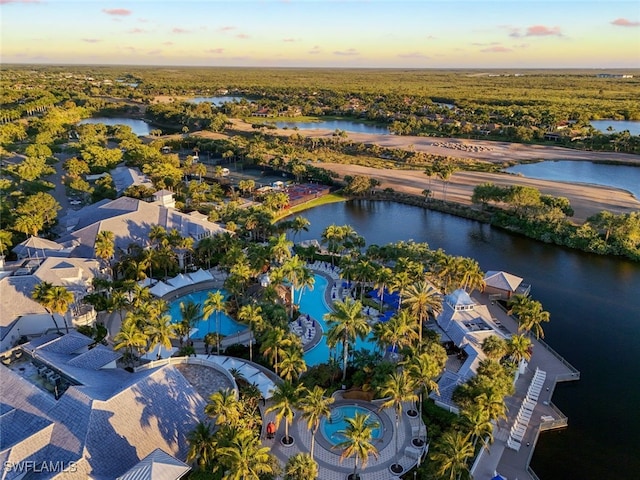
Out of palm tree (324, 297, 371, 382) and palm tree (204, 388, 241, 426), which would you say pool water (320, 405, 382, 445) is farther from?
palm tree (204, 388, 241, 426)

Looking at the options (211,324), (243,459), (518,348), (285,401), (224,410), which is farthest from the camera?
(211,324)

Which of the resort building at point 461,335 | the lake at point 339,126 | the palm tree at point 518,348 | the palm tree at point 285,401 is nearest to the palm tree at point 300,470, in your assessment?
the palm tree at point 285,401

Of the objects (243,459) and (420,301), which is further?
(420,301)

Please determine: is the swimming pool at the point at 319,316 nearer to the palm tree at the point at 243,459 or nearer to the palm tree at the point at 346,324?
the palm tree at the point at 346,324

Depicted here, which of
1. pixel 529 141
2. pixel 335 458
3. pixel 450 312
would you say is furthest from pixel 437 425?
pixel 529 141

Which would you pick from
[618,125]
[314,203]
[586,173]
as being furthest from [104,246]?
[618,125]

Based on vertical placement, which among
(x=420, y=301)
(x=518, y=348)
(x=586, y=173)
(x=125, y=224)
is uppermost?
(x=586, y=173)

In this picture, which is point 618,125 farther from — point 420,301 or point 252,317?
point 252,317
